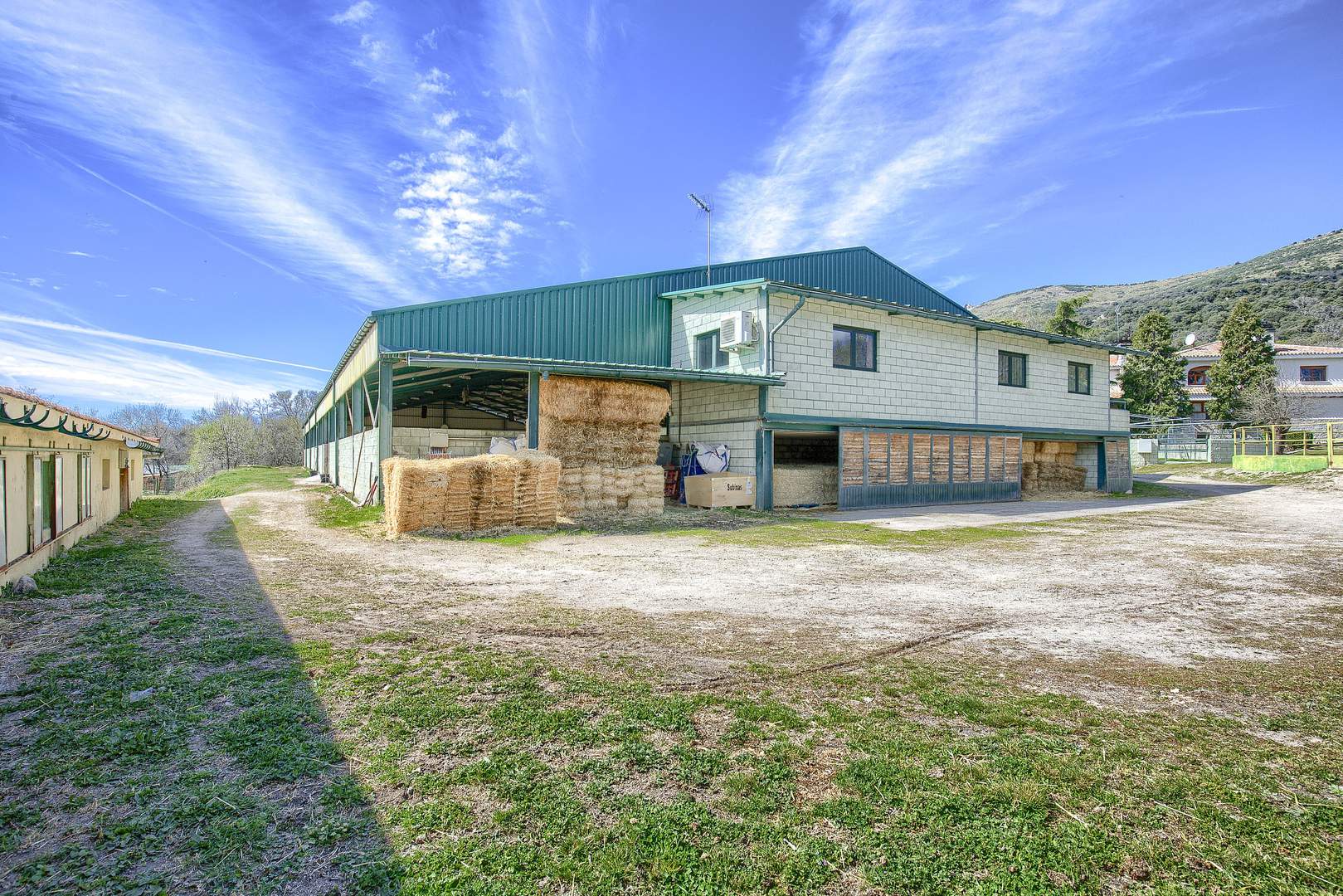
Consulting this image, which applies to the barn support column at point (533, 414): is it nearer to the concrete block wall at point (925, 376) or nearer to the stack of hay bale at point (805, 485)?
the concrete block wall at point (925, 376)

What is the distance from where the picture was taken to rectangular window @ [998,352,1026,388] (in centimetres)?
2033

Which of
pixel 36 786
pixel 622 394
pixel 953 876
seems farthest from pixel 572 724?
pixel 622 394

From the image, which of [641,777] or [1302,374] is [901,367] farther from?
[1302,374]

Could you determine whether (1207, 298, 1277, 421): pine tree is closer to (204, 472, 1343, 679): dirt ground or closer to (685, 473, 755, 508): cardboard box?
(204, 472, 1343, 679): dirt ground

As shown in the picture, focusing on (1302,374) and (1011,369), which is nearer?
(1011,369)

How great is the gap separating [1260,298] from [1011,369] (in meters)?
72.9

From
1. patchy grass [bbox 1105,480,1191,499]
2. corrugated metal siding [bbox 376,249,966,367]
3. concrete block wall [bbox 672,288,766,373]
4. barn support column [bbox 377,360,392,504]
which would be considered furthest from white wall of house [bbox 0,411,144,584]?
patchy grass [bbox 1105,480,1191,499]

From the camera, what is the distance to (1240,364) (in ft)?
132

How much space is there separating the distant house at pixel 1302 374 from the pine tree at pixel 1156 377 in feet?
15.9

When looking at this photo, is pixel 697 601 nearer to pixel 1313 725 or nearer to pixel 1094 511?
pixel 1313 725

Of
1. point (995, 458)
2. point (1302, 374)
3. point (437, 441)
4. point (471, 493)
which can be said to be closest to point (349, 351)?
point (437, 441)

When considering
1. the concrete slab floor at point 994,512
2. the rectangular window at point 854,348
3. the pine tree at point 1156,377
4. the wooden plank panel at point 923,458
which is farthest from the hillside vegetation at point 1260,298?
the rectangular window at point 854,348

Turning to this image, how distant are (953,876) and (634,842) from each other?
3.59ft

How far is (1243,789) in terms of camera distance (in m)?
2.66
